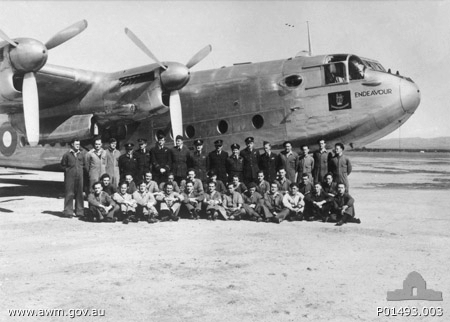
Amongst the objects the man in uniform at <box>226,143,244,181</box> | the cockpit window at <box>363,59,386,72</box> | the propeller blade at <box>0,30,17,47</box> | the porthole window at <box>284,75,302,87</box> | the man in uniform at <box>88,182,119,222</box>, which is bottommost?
the man in uniform at <box>88,182,119,222</box>

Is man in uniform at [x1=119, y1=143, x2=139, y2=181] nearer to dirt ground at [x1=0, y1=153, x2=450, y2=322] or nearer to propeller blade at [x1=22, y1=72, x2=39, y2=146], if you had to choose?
dirt ground at [x1=0, y1=153, x2=450, y2=322]

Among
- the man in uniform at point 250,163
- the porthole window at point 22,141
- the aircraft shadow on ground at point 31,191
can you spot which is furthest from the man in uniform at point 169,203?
the porthole window at point 22,141

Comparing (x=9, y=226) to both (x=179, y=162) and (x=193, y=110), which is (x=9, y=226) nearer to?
(x=179, y=162)

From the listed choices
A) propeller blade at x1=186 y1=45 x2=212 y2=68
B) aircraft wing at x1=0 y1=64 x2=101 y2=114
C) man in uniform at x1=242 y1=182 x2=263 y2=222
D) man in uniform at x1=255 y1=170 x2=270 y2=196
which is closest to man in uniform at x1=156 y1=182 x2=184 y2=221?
man in uniform at x1=242 y1=182 x2=263 y2=222

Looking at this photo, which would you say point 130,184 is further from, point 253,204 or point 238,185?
point 253,204

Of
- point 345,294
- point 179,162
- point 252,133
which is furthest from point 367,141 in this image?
point 345,294

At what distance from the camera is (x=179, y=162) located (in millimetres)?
10570

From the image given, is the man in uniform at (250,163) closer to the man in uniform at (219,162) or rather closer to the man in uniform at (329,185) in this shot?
the man in uniform at (219,162)

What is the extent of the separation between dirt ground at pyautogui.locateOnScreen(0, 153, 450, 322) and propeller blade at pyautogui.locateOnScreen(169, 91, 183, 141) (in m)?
4.04

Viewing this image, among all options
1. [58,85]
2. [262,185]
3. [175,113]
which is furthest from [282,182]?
[58,85]

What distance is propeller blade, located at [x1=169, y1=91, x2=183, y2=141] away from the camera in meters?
12.2

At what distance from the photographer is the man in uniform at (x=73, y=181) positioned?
9.74 meters

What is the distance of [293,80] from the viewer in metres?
11.7

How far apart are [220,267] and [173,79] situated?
7269 mm
